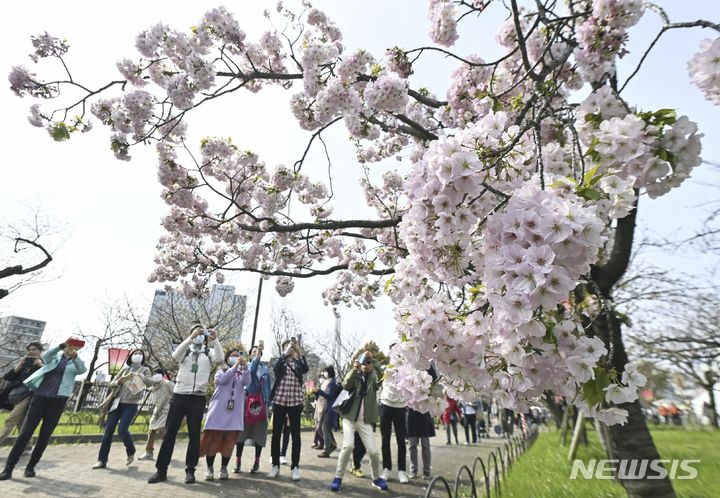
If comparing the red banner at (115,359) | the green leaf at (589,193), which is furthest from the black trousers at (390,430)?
the red banner at (115,359)

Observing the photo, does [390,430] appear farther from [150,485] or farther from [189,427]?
[150,485]

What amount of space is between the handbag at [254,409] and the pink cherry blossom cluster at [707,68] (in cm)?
671

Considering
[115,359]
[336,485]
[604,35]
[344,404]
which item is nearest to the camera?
[604,35]

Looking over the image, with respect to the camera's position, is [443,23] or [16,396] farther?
[16,396]

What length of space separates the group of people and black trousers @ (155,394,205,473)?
1 cm

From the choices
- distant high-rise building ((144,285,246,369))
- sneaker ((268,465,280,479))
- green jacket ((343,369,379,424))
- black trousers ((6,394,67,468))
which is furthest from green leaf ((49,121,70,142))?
distant high-rise building ((144,285,246,369))

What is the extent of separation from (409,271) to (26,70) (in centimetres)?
604

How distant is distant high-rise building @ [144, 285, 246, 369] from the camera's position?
58.9ft

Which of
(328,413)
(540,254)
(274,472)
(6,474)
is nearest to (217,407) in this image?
(274,472)

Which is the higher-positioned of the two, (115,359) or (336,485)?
(115,359)

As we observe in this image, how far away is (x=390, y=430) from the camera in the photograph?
6.29 m

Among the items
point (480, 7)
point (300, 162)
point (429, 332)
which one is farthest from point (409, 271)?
point (300, 162)

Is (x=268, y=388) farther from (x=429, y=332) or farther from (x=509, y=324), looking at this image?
(x=509, y=324)

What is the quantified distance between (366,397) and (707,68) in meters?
5.47
